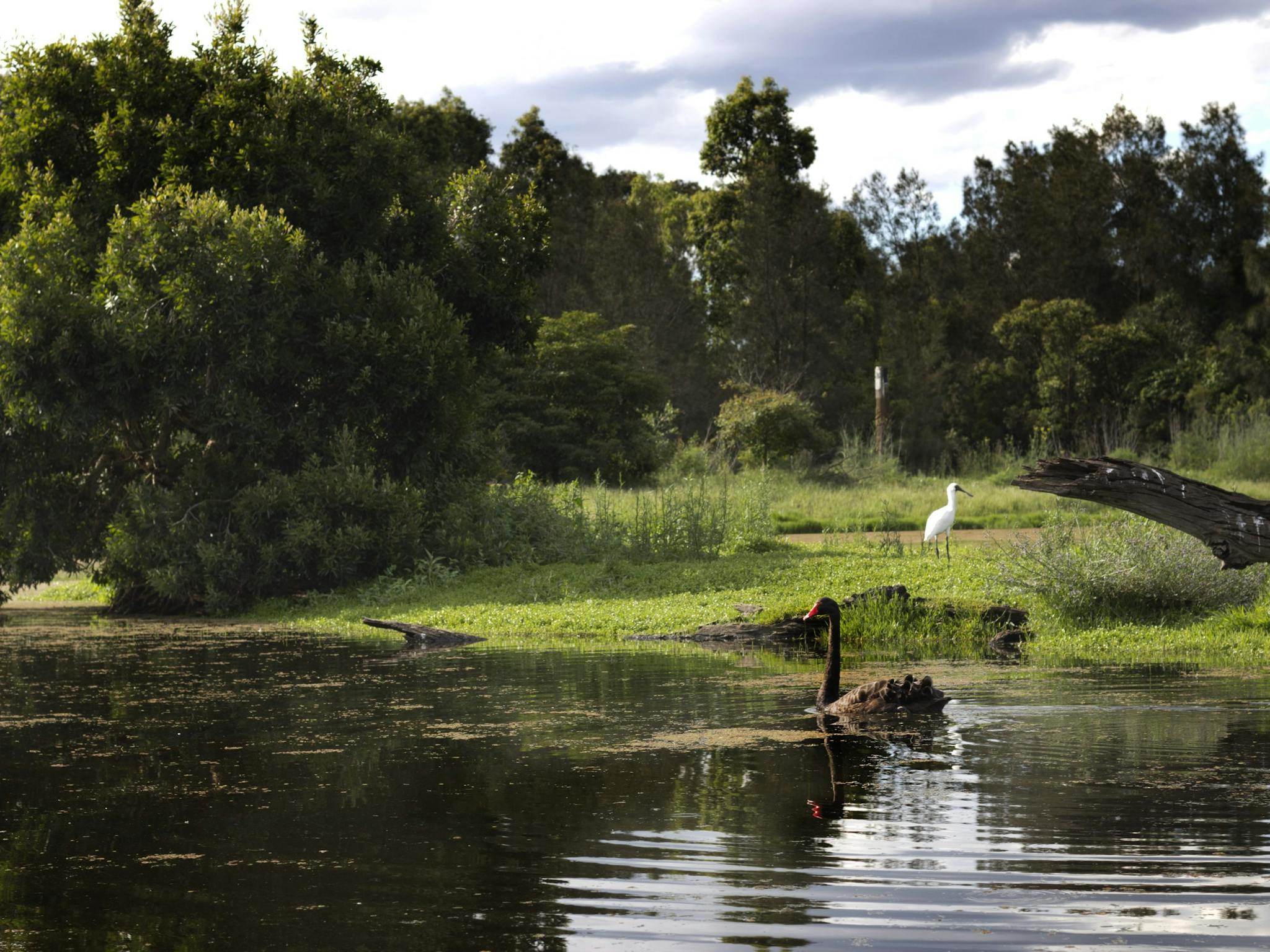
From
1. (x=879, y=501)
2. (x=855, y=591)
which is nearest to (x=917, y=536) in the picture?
(x=879, y=501)

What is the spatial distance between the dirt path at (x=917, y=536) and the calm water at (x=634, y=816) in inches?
369

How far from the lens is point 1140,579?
15.3 metres

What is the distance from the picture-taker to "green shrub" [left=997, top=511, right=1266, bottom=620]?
15258 mm

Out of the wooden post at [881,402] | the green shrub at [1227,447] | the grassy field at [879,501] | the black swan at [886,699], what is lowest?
the black swan at [886,699]

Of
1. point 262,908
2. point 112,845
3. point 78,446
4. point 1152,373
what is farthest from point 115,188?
point 1152,373

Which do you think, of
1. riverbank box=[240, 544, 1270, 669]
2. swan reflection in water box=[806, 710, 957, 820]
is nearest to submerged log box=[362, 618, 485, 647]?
riverbank box=[240, 544, 1270, 669]

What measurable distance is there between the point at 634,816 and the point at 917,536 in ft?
59.9

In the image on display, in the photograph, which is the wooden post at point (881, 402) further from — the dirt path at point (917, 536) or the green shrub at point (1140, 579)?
the green shrub at point (1140, 579)

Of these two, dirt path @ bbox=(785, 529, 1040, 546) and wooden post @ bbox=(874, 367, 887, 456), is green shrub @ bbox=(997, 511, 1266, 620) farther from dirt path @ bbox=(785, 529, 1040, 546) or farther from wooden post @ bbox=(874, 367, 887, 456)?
wooden post @ bbox=(874, 367, 887, 456)

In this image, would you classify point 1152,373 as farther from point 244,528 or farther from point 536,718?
point 536,718

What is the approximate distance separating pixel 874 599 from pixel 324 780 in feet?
27.3

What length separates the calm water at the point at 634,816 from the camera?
5965 mm

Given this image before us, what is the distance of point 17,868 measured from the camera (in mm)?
7117

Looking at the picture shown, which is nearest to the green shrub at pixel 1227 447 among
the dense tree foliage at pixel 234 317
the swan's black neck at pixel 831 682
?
the dense tree foliage at pixel 234 317
